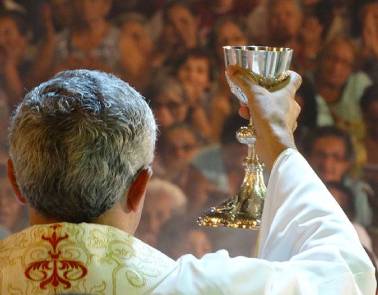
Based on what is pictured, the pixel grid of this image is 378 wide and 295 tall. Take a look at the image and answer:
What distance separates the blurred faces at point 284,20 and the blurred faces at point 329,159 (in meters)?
0.86

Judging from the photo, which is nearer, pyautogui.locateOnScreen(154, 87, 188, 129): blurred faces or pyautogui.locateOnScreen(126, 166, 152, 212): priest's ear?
pyautogui.locateOnScreen(126, 166, 152, 212): priest's ear

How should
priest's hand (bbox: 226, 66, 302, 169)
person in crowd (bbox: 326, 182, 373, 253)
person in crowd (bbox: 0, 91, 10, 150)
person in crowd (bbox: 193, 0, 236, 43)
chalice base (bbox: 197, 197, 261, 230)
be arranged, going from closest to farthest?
1. priest's hand (bbox: 226, 66, 302, 169)
2. chalice base (bbox: 197, 197, 261, 230)
3. person in crowd (bbox: 326, 182, 373, 253)
4. person in crowd (bbox: 193, 0, 236, 43)
5. person in crowd (bbox: 0, 91, 10, 150)

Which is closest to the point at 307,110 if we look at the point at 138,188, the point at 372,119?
the point at 372,119

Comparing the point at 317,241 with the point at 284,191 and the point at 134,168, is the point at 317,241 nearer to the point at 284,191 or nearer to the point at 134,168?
the point at 284,191

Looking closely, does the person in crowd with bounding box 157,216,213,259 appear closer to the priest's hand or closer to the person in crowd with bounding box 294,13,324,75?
the person in crowd with bounding box 294,13,324,75

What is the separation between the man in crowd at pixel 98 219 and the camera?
4.77ft

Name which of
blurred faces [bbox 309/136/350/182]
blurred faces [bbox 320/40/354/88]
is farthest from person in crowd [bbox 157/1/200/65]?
blurred faces [bbox 309/136/350/182]

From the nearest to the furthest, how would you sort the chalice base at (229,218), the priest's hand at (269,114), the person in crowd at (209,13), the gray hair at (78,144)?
the gray hair at (78,144)
the priest's hand at (269,114)
the chalice base at (229,218)
the person in crowd at (209,13)

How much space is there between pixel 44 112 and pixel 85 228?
0.22 meters

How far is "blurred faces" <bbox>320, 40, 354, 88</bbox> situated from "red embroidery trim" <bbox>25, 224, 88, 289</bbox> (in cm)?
522

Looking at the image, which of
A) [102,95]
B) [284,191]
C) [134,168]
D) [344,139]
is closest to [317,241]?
[284,191]

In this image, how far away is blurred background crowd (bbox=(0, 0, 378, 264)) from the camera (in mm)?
6504

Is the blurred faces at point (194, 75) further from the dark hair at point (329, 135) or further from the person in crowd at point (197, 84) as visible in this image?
the dark hair at point (329, 135)

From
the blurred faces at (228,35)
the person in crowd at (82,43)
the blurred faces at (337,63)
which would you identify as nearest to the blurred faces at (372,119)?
the blurred faces at (337,63)
